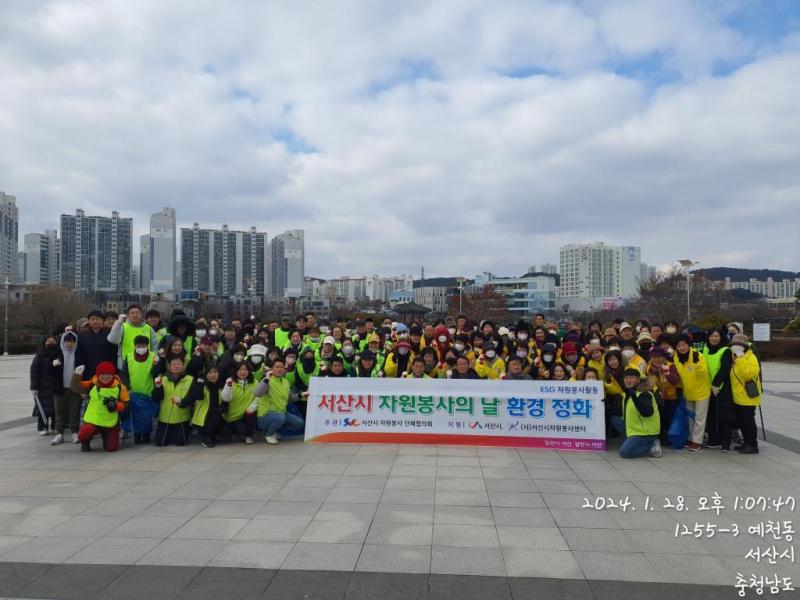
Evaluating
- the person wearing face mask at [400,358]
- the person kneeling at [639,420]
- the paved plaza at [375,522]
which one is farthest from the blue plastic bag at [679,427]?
the person wearing face mask at [400,358]

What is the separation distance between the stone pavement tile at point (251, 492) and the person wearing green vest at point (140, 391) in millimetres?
2745

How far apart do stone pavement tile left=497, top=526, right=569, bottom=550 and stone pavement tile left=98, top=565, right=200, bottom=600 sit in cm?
228

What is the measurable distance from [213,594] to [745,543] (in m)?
3.89

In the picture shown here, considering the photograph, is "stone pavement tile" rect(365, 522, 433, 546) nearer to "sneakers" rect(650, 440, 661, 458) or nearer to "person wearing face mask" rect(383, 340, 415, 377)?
"sneakers" rect(650, 440, 661, 458)

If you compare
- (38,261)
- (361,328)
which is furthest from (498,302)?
(38,261)

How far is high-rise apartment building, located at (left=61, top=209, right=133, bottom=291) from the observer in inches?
2987

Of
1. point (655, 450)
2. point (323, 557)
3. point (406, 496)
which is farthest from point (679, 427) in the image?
point (323, 557)

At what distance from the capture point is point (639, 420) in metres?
6.71

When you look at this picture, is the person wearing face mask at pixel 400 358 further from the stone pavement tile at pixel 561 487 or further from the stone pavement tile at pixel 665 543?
the stone pavement tile at pixel 665 543

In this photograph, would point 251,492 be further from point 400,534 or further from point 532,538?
point 532,538

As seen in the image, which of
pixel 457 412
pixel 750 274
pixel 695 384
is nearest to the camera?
pixel 695 384

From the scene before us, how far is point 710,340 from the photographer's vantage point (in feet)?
25.2

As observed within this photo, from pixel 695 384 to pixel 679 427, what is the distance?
0.62 meters

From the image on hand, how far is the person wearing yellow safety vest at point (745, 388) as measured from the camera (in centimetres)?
696
